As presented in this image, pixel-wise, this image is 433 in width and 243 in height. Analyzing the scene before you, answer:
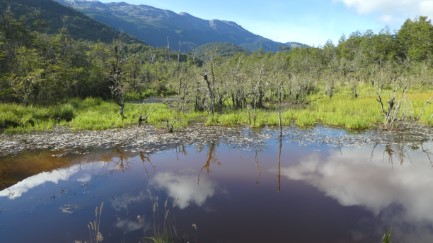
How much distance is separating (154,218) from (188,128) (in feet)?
49.6

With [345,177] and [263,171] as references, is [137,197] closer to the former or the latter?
[263,171]

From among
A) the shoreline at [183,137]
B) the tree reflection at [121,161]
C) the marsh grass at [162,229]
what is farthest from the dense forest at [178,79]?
the marsh grass at [162,229]

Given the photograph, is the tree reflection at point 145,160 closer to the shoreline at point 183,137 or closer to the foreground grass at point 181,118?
the shoreline at point 183,137

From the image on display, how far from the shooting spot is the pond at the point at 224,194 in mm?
9789

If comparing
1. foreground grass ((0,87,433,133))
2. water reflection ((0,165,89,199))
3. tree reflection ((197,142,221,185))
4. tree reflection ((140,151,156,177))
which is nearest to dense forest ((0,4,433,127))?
foreground grass ((0,87,433,133))

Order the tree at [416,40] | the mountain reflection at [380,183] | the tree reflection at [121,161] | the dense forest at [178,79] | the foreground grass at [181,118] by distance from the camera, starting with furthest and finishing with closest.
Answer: the tree at [416,40] → the dense forest at [178,79] → the foreground grass at [181,118] → the tree reflection at [121,161] → the mountain reflection at [380,183]

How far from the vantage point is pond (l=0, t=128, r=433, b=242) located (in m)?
9.79

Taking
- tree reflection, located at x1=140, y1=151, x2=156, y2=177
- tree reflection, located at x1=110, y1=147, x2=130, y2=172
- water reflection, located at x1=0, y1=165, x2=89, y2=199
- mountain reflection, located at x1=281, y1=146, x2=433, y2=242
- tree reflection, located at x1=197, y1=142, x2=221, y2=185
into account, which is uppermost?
mountain reflection, located at x1=281, y1=146, x2=433, y2=242

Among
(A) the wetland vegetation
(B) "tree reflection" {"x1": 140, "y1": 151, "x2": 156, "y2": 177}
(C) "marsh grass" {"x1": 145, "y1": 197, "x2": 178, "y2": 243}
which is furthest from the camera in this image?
(B) "tree reflection" {"x1": 140, "y1": 151, "x2": 156, "y2": 177}

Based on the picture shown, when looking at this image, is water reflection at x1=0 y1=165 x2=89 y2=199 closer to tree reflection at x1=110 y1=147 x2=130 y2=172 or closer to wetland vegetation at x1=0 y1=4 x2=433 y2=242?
wetland vegetation at x1=0 y1=4 x2=433 y2=242

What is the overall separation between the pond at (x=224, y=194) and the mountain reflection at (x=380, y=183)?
1.6 inches

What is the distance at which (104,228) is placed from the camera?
9.92 m

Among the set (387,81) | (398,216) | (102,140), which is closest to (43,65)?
(102,140)

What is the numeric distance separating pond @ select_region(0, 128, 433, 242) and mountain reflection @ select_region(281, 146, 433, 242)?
0.14 feet
